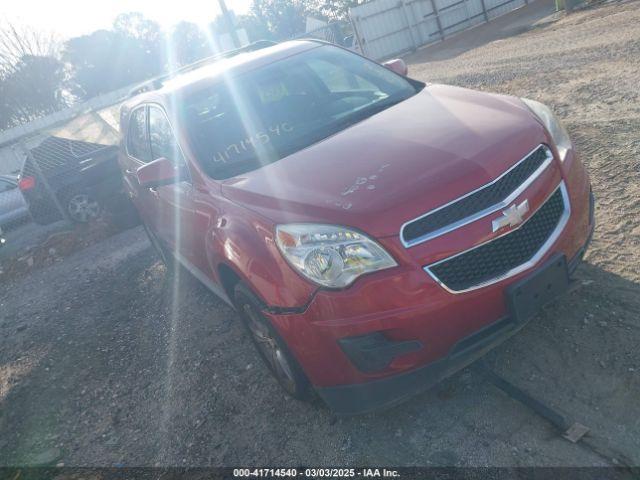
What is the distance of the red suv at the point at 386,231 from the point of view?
2.30 m

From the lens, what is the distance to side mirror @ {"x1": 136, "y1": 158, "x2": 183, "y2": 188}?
3445 millimetres

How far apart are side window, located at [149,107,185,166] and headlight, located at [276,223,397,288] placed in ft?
4.64

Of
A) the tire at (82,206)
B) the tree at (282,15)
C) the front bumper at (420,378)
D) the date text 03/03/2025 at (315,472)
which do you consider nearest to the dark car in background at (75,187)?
the tire at (82,206)

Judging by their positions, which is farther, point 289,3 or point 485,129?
point 289,3

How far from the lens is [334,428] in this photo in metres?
2.88

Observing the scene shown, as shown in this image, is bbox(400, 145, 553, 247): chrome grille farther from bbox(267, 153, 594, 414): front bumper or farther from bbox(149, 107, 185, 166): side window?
bbox(149, 107, 185, 166): side window

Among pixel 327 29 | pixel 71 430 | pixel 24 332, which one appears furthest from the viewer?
pixel 327 29

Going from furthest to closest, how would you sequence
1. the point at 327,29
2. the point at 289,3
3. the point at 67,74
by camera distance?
the point at 289,3, the point at 67,74, the point at 327,29

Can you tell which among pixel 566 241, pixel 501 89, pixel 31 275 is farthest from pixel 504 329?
pixel 31 275

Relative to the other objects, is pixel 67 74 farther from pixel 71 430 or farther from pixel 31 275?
pixel 71 430

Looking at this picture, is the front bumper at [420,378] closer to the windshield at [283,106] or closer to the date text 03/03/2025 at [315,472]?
the date text 03/03/2025 at [315,472]

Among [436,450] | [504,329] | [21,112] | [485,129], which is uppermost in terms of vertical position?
[21,112]

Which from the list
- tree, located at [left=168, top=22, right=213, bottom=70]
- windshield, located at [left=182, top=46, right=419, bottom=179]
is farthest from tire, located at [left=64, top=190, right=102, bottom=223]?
tree, located at [left=168, top=22, right=213, bottom=70]

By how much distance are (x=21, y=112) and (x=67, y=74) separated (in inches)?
298
